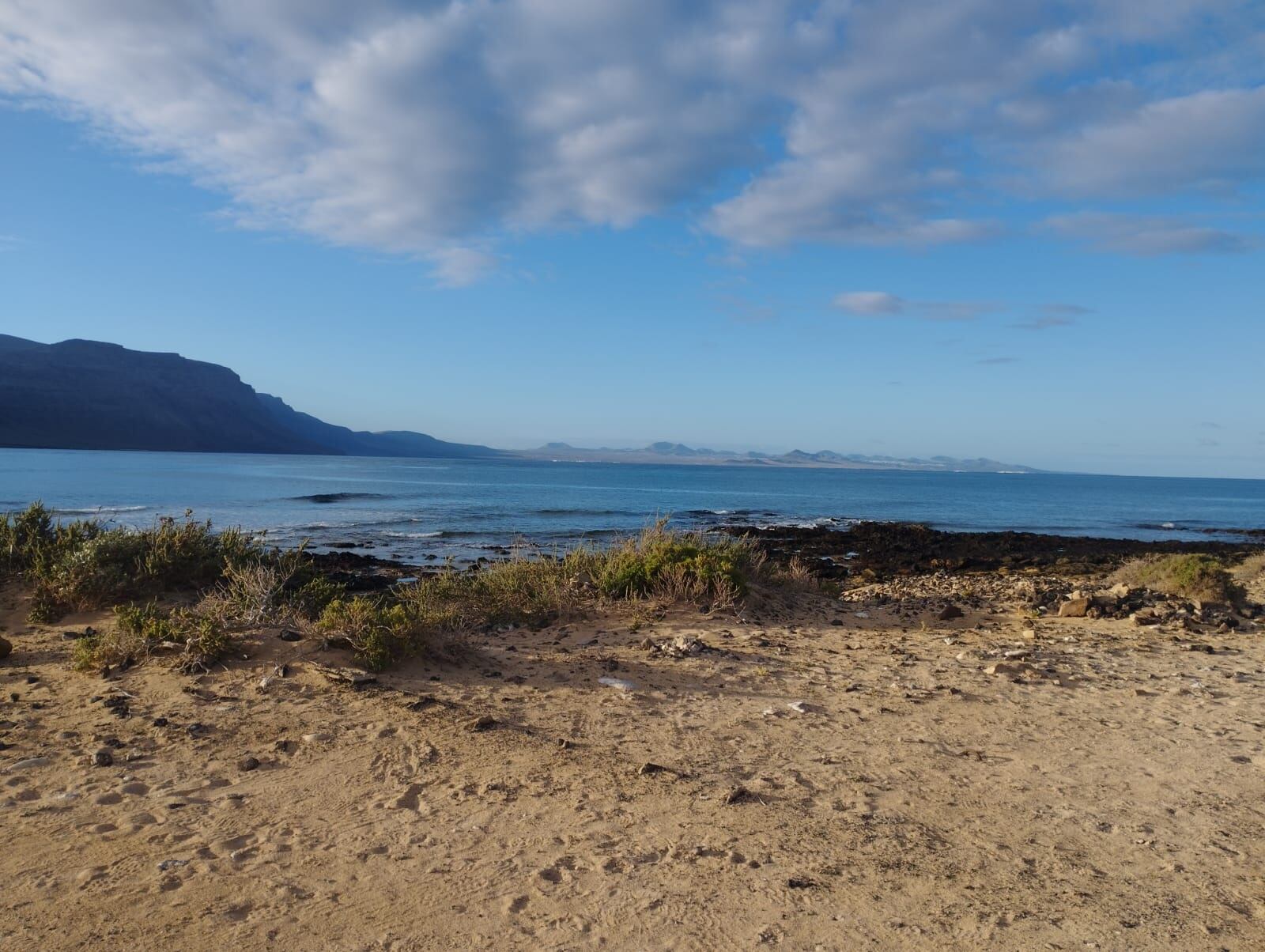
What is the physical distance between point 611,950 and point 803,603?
7898 millimetres

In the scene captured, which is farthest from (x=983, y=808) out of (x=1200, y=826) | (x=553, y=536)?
(x=553, y=536)

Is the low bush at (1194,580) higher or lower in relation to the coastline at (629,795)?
higher

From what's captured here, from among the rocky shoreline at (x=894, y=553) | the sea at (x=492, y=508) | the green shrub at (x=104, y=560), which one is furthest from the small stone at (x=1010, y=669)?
the sea at (x=492, y=508)

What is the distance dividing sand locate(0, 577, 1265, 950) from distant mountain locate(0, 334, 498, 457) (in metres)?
148

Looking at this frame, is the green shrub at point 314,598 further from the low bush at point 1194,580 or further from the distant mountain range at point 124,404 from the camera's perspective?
the distant mountain range at point 124,404

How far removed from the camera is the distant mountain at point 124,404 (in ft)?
433

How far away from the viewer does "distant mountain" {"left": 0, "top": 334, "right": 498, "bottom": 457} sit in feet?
433

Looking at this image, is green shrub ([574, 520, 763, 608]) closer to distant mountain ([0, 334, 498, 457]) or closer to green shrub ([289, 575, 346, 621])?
green shrub ([289, 575, 346, 621])

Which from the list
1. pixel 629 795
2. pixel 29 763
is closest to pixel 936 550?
pixel 629 795

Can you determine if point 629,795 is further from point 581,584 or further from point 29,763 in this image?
point 581,584

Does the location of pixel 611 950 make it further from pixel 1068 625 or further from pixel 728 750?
pixel 1068 625

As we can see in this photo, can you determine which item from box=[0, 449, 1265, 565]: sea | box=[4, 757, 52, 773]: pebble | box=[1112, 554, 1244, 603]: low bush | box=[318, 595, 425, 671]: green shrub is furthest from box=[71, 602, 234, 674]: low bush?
box=[0, 449, 1265, 565]: sea

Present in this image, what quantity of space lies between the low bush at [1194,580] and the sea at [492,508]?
16.6m

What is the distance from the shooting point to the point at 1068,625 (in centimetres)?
966
